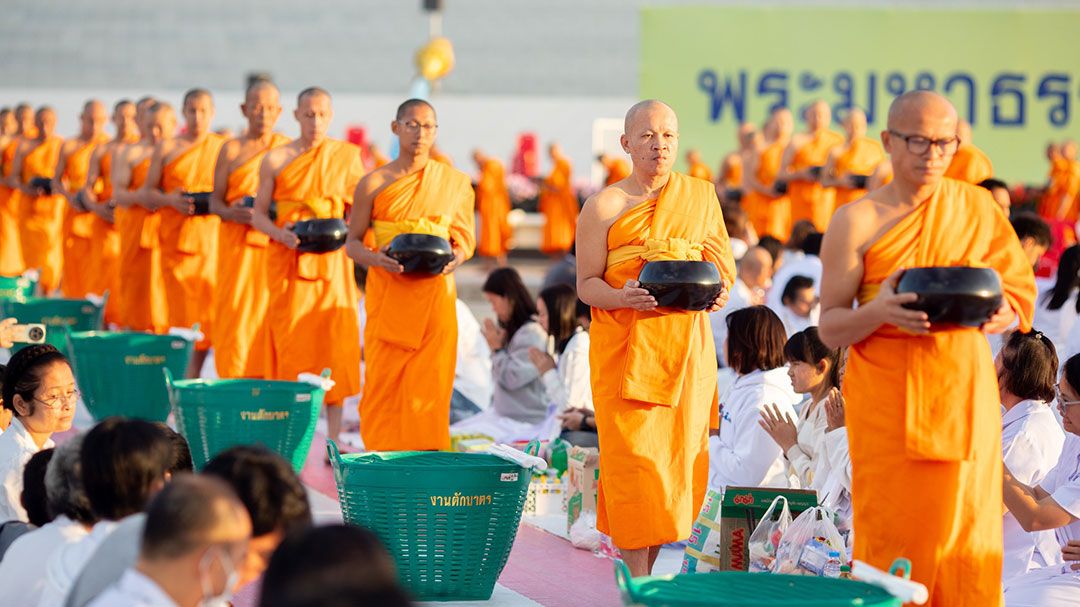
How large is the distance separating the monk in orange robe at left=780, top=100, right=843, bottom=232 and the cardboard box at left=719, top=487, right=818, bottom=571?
328 inches

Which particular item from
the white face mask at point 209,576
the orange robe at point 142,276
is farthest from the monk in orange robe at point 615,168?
the white face mask at point 209,576

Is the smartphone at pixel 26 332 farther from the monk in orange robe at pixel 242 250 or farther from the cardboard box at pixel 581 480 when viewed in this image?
the monk in orange robe at pixel 242 250

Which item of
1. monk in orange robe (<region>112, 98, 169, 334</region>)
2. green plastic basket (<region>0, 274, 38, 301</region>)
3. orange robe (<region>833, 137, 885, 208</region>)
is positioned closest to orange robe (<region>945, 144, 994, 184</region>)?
orange robe (<region>833, 137, 885, 208</region>)

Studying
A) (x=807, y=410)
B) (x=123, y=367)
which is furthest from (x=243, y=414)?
(x=807, y=410)

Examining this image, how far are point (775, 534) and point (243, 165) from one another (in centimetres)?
451

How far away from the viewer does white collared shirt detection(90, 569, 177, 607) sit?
97.6 inches

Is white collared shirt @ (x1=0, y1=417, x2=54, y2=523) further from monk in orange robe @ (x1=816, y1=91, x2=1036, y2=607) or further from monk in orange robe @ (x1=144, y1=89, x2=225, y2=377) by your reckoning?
monk in orange robe @ (x1=144, y1=89, x2=225, y2=377)

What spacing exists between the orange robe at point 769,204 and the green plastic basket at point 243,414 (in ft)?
26.3

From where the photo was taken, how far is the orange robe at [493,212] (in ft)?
65.9

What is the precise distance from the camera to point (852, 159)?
12.7m

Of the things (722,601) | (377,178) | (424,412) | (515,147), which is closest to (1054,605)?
(722,601)

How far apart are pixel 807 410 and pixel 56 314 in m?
5.52

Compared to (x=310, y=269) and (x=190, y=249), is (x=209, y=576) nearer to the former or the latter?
(x=310, y=269)

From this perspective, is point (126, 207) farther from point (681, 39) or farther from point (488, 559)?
point (681, 39)
